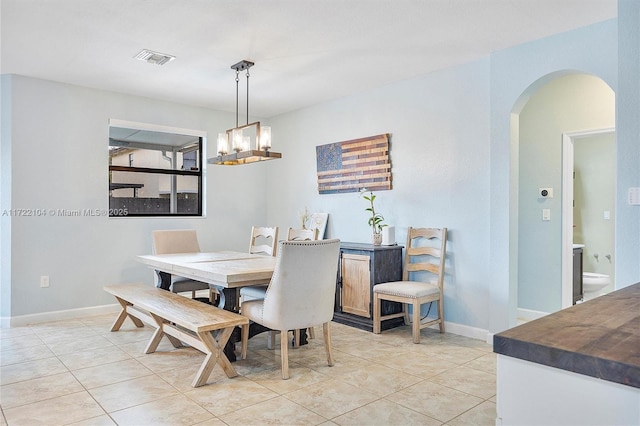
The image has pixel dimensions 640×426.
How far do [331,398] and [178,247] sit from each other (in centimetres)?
274

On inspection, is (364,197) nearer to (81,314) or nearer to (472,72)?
(472,72)

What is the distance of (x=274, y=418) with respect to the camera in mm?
2291

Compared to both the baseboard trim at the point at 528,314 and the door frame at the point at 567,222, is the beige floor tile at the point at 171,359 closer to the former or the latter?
the baseboard trim at the point at 528,314

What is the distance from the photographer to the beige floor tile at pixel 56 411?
226 centimetres

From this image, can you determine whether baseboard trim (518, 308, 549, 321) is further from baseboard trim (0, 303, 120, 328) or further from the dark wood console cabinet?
baseboard trim (0, 303, 120, 328)

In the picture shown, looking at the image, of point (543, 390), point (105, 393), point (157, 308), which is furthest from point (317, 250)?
point (543, 390)

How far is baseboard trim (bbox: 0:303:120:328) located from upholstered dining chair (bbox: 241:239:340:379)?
2575 mm

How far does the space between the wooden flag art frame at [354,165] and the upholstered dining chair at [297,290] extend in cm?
184

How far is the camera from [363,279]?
4.17 m

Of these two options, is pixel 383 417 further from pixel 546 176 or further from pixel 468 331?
pixel 546 176

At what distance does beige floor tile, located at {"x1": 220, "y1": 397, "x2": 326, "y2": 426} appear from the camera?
2250 millimetres

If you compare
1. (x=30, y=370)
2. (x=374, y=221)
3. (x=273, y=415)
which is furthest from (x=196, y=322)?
(x=374, y=221)

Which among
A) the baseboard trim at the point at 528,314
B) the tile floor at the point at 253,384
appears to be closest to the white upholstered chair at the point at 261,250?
the tile floor at the point at 253,384

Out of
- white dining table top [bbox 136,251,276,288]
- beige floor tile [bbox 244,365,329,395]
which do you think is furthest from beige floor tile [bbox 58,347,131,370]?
beige floor tile [bbox 244,365,329,395]
